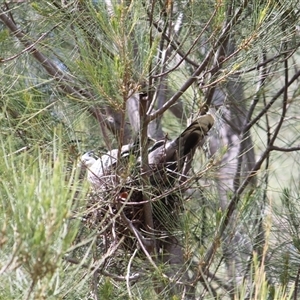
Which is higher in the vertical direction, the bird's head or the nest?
the bird's head

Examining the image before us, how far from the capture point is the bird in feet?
4.99

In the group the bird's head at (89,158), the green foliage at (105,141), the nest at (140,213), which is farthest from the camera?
the bird's head at (89,158)

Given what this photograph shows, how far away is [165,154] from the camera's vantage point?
5.35 feet

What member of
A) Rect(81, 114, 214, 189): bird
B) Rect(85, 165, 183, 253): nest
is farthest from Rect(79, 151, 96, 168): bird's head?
Rect(85, 165, 183, 253): nest

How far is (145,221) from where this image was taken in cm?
165

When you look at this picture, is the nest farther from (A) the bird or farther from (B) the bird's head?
(B) the bird's head

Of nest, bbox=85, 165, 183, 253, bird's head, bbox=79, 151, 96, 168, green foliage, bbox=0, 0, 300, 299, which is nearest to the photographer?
green foliage, bbox=0, 0, 300, 299

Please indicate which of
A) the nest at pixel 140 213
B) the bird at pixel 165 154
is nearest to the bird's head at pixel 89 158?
the bird at pixel 165 154

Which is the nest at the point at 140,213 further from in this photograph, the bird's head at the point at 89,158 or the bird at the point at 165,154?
the bird's head at the point at 89,158

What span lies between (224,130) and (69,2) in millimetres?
Result: 1199

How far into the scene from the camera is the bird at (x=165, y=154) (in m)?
1.52

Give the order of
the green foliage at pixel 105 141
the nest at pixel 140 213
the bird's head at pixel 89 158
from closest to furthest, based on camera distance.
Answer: the green foliage at pixel 105 141
the nest at pixel 140 213
the bird's head at pixel 89 158

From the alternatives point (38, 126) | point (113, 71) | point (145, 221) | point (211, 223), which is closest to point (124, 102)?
point (113, 71)

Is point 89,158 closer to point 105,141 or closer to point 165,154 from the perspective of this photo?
point 105,141
